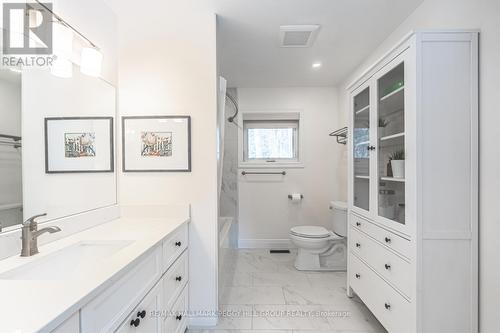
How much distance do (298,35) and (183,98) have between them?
111cm

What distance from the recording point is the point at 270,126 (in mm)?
3553

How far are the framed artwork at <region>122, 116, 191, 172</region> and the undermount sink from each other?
67 cm

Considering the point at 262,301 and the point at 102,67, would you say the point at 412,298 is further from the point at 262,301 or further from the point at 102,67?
the point at 102,67

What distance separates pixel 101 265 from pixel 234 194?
2.50m

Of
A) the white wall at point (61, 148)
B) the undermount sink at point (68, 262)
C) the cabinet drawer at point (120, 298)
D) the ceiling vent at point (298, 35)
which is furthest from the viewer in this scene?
the ceiling vent at point (298, 35)

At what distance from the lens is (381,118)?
166 centimetres

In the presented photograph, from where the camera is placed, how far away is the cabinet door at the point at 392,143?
1413 mm

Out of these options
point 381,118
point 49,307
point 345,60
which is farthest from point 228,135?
point 49,307

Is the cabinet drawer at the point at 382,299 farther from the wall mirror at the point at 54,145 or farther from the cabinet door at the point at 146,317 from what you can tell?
the wall mirror at the point at 54,145

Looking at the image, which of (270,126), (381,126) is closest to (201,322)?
(381,126)

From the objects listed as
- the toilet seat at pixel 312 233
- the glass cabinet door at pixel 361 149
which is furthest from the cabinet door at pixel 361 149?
the toilet seat at pixel 312 233

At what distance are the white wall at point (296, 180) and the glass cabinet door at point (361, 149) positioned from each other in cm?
126

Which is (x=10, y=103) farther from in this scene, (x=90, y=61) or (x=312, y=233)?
(x=312, y=233)

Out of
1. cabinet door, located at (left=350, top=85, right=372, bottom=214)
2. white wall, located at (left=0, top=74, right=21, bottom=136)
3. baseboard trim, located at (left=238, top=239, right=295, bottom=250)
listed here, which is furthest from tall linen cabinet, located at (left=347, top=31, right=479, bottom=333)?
baseboard trim, located at (left=238, top=239, right=295, bottom=250)
